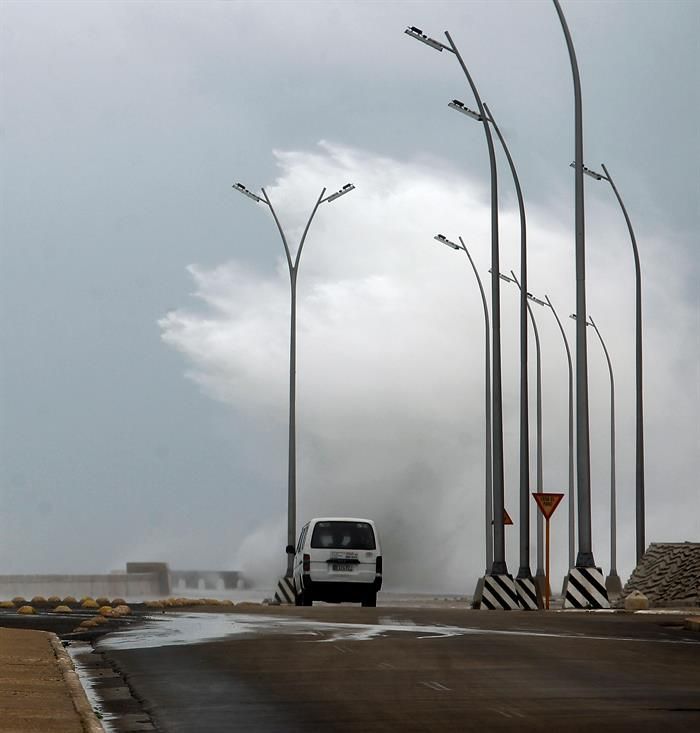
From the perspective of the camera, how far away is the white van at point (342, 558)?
38.5m

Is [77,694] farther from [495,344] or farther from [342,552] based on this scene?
[495,344]

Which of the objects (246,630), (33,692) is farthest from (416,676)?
(246,630)

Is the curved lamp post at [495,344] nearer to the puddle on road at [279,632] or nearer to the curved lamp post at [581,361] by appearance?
the curved lamp post at [581,361]

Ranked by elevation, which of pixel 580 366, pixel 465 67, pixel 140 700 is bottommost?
pixel 140 700

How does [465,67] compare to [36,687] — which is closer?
[36,687]

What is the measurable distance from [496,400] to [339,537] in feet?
26.2

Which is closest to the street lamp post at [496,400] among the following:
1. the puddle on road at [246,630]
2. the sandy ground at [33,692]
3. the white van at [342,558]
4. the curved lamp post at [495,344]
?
the curved lamp post at [495,344]

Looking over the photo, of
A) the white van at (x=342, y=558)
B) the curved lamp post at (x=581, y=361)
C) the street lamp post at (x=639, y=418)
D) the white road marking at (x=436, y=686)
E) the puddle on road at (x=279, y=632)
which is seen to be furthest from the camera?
the street lamp post at (x=639, y=418)

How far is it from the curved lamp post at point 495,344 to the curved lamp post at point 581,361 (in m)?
4.89

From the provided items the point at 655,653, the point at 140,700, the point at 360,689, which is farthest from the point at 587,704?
the point at 655,653

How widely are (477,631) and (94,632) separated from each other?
5.72 metres

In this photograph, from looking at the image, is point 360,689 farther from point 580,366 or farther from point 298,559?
point 298,559

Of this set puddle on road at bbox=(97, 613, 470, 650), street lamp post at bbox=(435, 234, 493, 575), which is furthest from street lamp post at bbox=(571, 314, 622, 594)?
puddle on road at bbox=(97, 613, 470, 650)

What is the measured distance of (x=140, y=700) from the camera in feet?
50.3
